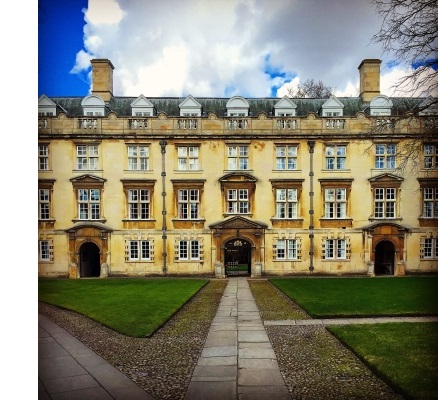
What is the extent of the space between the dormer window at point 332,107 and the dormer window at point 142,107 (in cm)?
800

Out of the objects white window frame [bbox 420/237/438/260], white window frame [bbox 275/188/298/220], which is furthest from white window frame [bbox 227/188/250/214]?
white window frame [bbox 420/237/438/260]

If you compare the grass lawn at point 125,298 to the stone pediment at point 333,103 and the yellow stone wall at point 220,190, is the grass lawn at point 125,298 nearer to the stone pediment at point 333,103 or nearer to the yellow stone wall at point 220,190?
the yellow stone wall at point 220,190

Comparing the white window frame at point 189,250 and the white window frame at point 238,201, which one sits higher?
the white window frame at point 238,201

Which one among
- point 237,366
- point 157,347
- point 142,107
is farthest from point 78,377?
point 142,107

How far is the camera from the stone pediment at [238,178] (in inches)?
567

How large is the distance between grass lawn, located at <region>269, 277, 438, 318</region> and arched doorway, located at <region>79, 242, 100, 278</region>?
8196mm

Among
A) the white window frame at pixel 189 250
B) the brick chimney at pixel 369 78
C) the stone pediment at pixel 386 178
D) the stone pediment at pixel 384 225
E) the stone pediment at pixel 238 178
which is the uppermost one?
the brick chimney at pixel 369 78

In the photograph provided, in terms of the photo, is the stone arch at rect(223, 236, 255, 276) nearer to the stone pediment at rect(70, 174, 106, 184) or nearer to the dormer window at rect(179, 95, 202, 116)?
the dormer window at rect(179, 95, 202, 116)

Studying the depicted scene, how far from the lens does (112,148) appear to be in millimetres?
13922

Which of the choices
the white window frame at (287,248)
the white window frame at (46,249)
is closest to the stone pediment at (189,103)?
the white window frame at (287,248)

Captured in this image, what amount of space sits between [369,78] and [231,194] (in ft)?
28.7

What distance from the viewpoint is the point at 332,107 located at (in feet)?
49.1

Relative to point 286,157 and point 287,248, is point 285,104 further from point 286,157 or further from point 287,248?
point 287,248

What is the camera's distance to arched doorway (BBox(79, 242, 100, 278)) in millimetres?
14193
